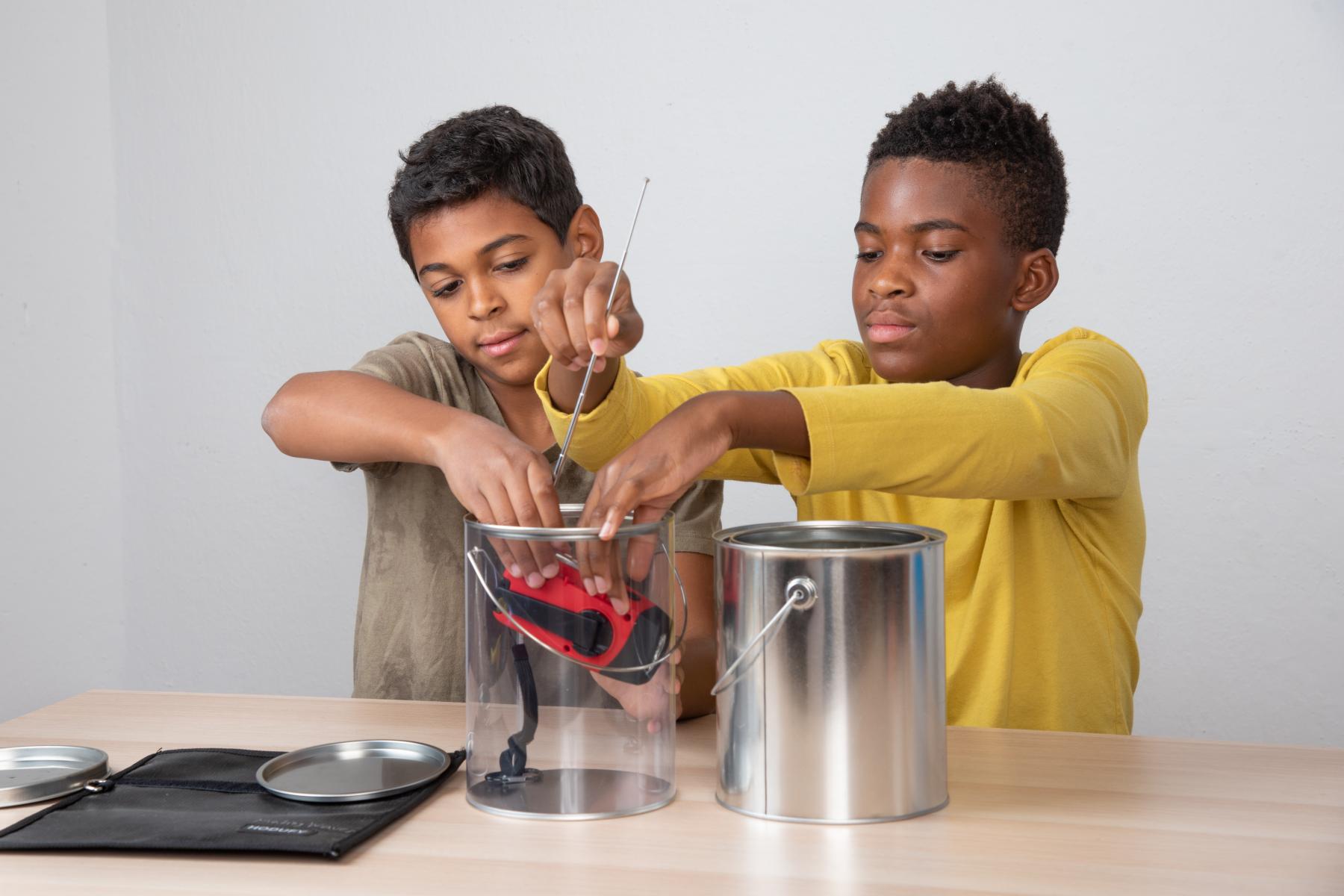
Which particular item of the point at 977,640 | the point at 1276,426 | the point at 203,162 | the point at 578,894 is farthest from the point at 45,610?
the point at 1276,426

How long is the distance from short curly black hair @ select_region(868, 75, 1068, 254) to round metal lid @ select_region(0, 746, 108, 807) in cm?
83

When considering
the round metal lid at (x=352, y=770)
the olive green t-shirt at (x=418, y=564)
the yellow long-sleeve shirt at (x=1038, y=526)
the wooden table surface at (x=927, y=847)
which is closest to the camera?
the wooden table surface at (x=927, y=847)

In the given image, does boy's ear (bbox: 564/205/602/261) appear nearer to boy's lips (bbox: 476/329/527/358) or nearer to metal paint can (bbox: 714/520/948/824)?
boy's lips (bbox: 476/329/527/358)

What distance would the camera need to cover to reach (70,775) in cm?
74

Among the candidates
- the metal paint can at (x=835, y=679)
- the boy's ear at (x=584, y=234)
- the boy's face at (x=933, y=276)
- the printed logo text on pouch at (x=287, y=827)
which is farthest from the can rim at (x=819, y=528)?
the boy's ear at (x=584, y=234)

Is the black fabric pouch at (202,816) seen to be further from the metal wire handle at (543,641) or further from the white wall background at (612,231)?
the white wall background at (612,231)

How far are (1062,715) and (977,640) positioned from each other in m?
0.10

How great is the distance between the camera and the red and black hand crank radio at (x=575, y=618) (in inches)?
27.0

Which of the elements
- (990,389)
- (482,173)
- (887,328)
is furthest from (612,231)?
(990,389)

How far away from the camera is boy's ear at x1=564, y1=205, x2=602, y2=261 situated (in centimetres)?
125

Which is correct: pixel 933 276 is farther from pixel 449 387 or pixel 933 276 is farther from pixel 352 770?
pixel 352 770

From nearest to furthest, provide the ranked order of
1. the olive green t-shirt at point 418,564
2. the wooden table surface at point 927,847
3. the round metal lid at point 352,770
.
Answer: the wooden table surface at point 927,847
the round metal lid at point 352,770
the olive green t-shirt at point 418,564

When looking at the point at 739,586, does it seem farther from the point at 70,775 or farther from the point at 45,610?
the point at 45,610

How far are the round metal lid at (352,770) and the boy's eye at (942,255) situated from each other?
607 mm
